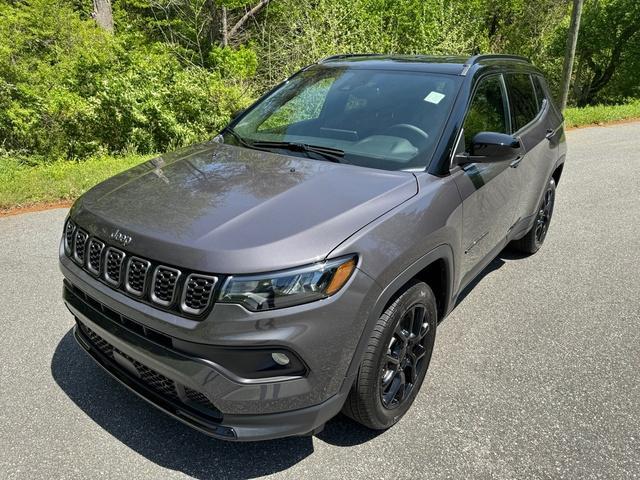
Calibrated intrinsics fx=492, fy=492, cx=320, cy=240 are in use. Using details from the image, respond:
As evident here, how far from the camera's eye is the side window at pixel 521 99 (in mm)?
3816

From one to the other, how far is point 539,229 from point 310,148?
291 centimetres

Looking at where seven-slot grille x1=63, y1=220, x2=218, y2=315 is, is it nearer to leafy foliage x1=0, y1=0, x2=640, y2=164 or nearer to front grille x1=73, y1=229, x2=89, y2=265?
front grille x1=73, y1=229, x2=89, y2=265

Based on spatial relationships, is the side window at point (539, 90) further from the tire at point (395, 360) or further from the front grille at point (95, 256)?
the front grille at point (95, 256)

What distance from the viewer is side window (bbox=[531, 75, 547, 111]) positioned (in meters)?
4.47

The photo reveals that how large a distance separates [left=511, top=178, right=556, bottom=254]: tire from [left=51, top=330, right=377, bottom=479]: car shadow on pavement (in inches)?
112

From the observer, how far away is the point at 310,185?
247 centimetres

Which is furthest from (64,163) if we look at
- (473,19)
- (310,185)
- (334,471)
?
(473,19)

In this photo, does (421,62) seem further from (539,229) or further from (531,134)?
(539,229)

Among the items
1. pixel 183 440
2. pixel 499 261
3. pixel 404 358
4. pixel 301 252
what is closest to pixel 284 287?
pixel 301 252

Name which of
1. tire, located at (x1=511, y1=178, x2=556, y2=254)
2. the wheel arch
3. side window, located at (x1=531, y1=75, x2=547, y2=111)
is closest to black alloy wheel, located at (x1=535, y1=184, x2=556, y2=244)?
tire, located at (x1=511, y1=178, x2=556, y2=254)

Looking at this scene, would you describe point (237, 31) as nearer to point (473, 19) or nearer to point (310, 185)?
point (473, 19)

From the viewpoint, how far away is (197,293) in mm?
1957

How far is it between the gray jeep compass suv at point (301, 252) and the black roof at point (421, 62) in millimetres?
23

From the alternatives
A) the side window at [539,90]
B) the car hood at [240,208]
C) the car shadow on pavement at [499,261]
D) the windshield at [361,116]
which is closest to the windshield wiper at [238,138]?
the windshield at [361,116]
